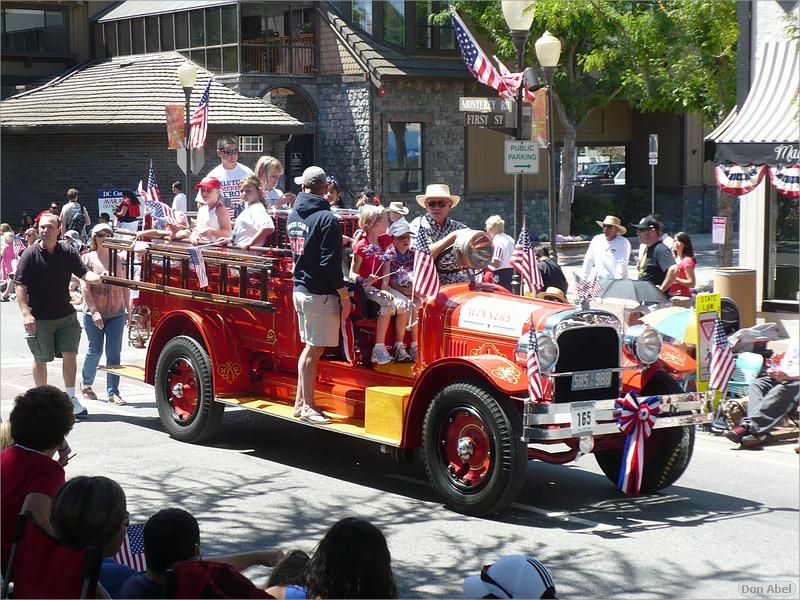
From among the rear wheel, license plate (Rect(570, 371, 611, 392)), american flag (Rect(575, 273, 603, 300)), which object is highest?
american flag (Rect(575, 273, 603, 300))

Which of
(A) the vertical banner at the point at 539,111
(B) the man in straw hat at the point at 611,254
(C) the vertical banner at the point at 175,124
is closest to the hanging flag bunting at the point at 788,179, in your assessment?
(B) the man in straw hat at the point at 611,254

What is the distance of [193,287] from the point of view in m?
10.3

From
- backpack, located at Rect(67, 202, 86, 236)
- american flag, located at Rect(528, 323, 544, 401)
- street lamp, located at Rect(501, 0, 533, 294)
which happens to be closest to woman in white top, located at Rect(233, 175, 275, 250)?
american flag, located at Rect(528, 323, 544, 401)

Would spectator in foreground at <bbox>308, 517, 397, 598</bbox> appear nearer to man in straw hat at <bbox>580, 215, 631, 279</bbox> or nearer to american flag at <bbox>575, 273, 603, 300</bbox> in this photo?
american flag at <bbox>575, 273, 603, 300</bbox>

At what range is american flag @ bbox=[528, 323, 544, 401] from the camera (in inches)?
285

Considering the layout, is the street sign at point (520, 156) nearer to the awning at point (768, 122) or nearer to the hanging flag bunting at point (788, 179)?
the awning at point (768, 122)

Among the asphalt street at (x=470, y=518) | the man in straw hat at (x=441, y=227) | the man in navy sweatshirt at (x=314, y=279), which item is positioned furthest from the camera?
the man in navy sweatshirt at (x=314, y=279)

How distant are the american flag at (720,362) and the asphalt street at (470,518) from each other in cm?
71

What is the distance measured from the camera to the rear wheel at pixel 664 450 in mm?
8047

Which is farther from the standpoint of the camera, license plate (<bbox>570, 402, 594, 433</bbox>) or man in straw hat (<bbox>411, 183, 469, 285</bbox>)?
man in straw hat (<bbox>411, 183, 469, 285</bbox>)

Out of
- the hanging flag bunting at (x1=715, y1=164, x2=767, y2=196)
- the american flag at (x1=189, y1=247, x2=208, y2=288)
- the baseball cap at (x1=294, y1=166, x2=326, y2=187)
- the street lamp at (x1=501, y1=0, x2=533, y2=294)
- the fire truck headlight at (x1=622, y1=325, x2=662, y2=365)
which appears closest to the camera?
the fire truck headlight at (x1=622, y1=325, x2=662, y2=365)

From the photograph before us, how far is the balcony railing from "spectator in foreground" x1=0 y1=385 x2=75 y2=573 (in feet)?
90.8

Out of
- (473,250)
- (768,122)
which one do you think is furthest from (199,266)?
(768,122)

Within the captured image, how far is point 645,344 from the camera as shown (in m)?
7.88
